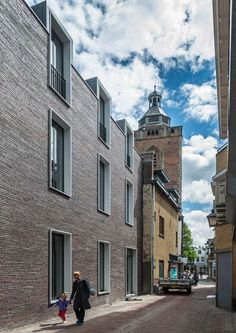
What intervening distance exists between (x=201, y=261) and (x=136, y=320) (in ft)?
477

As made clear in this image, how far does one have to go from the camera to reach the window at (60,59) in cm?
1580

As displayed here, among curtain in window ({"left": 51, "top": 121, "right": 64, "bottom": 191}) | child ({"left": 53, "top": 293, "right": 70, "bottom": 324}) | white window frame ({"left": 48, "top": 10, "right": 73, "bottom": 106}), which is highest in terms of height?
white window frame ({"left": 48, "top": 10, "right": 73, "bottom": 106})

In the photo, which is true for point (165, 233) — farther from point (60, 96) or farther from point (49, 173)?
point (49, 173)

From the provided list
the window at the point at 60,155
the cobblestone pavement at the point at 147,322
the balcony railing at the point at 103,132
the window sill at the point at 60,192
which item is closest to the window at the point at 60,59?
the window at the point at 60,155

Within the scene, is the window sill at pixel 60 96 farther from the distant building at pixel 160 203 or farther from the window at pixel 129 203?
the distant building at pixel 160 203

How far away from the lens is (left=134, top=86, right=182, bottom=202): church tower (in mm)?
60625

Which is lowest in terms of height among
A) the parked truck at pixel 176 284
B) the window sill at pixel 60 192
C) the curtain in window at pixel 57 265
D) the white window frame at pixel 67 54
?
the parked truck at pixel 176 284

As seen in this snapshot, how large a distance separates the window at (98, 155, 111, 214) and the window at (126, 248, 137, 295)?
5129mm

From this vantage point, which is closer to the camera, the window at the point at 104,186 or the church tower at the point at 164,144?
the window at the point at 104,186

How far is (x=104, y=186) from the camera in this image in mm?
22203

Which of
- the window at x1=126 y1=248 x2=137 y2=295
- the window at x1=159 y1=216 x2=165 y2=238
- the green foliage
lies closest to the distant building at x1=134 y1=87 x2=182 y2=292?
the window at x1=159 y1=216 x2=165 y2=238

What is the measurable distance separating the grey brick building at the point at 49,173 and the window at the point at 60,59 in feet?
0.11

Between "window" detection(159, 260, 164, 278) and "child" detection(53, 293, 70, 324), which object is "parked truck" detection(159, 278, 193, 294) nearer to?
"window" detection(159, 260, 164, 278)

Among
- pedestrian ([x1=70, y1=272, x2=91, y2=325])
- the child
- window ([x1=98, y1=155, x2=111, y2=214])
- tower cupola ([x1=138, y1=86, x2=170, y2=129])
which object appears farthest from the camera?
tower cupola ([x1=138, y1=86, x2=170, y2=129])
